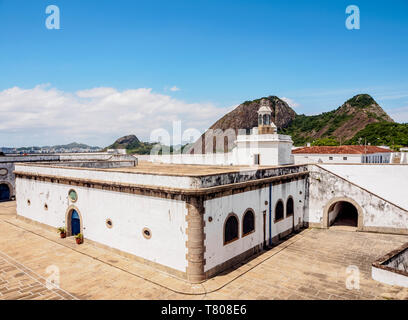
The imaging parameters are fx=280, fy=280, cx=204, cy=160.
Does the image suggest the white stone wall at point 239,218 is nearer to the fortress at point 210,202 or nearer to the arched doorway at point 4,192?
the fortress at point 210,202

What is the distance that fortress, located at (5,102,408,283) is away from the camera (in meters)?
12.4

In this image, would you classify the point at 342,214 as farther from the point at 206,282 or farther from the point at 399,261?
the point at 206,282

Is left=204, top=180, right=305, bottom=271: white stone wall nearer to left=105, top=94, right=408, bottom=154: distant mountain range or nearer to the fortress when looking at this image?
the fortress

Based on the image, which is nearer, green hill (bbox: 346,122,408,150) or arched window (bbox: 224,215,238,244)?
A: arched window (bbox: 224,215,238,244)

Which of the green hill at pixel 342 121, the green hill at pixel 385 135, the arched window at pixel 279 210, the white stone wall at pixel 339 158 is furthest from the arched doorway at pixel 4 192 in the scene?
the green hill at pixel 342 121

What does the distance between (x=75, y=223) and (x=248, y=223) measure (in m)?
11.2

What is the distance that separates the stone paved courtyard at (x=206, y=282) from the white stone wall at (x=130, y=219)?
2.65ft

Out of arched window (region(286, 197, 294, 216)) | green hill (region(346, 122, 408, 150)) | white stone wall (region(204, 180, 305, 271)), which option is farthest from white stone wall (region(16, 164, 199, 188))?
green hill (region(346, 122, 408, 150))

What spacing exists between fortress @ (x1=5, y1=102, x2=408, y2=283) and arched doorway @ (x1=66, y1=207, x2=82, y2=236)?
60mm

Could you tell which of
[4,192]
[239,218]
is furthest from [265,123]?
[4,192]

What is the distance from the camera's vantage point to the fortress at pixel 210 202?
12.4 metres

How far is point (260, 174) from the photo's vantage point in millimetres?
15953
